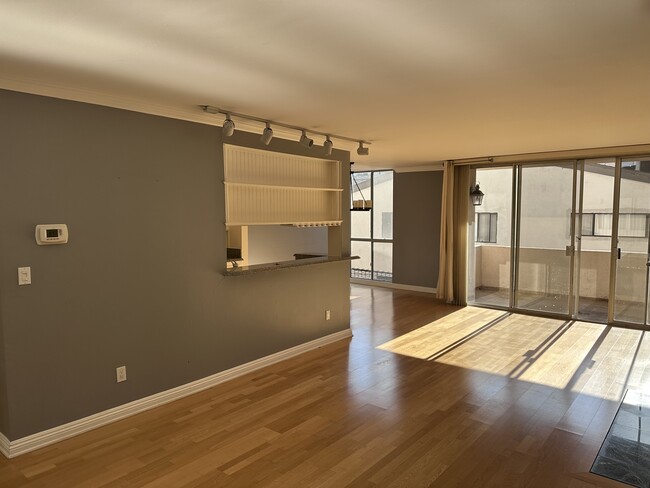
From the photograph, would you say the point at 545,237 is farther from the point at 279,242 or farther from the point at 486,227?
the point at 279,242

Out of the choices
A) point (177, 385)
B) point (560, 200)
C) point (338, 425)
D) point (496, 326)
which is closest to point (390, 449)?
point (338, 425)

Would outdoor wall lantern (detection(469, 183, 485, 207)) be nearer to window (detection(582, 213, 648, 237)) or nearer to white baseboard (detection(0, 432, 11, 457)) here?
window (detection(582, 213, 648, 237))

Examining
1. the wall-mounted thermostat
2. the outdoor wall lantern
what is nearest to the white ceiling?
the wall-mounted thermostat

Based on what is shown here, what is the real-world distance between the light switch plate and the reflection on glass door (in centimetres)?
669

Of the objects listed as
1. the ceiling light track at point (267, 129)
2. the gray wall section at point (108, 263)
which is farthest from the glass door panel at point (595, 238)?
the gray wall section at point (108, 263)

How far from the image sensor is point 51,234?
2910 mm

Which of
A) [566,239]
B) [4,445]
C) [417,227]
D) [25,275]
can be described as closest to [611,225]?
[566,239]

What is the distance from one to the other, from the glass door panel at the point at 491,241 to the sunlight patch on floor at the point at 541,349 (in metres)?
0.80

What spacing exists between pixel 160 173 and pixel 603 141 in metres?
4.92

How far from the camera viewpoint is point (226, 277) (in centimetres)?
407

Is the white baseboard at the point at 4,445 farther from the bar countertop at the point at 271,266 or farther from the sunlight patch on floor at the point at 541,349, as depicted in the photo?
the sunlight patch on floor at the point at 541,349

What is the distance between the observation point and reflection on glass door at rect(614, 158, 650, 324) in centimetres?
583

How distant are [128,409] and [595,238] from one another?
6182 mm

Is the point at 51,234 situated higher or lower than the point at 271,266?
higher
